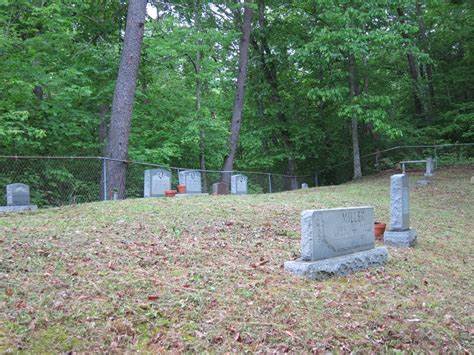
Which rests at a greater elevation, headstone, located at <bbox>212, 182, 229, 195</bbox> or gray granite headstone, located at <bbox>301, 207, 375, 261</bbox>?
headstone, located at <bbox>212, 182, 229, 195</bbox>

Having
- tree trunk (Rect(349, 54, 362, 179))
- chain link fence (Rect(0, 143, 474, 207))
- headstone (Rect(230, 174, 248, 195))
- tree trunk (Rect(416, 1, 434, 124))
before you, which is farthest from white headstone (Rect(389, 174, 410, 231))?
tree trunk (Rect(416, 1, 434, 124))

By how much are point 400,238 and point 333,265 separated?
2706mm

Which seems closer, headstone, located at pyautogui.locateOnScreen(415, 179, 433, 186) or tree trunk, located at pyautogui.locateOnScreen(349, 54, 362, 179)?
headstone, located at pyautogui.locateOnScreen(415, 179, 433, 186)

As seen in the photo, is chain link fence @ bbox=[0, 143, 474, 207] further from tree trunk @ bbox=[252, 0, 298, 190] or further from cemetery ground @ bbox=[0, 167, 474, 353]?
cemetery ground @ bbox=[0, 167, 474, 353]

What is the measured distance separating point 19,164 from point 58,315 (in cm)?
947

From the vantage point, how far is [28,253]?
5172 millimetres

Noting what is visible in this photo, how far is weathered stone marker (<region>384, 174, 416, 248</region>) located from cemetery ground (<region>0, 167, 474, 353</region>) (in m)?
0.26

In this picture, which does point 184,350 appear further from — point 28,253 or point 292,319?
point 28,253

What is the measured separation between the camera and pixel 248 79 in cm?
2147

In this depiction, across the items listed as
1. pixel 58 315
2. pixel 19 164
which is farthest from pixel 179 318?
pixel 19 164

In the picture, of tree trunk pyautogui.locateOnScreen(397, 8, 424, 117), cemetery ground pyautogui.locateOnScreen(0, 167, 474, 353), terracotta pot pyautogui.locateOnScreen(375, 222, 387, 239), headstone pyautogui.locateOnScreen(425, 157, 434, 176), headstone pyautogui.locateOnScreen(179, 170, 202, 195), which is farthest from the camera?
tree trunk pyautogui.locateOnScreen(397, 8, 424, 117)

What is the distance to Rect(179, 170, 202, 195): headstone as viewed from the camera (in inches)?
530

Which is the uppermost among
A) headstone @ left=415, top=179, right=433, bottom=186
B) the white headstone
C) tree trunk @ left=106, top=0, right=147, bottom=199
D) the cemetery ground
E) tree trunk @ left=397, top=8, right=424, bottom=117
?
tree trunk @ left=397, top=8, right=424, bottom=117

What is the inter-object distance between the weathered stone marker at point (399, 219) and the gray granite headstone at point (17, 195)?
829 centimetres
